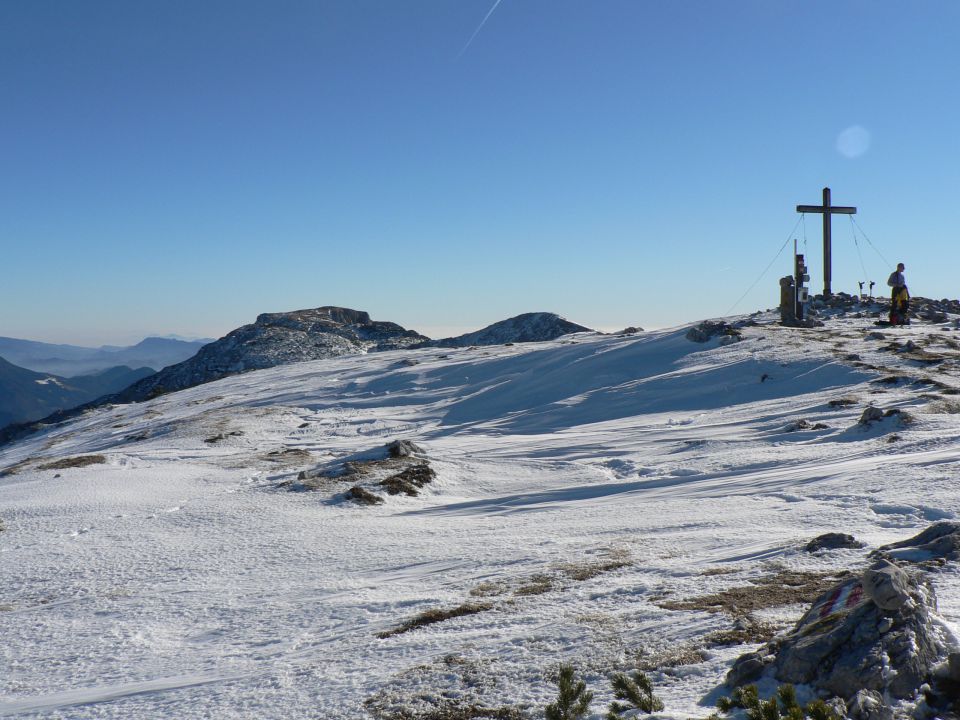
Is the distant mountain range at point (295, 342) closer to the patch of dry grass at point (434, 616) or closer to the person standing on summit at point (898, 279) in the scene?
the person standing on summit at point (898, 279)

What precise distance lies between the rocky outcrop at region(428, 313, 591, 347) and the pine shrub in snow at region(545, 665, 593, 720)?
1785 inches

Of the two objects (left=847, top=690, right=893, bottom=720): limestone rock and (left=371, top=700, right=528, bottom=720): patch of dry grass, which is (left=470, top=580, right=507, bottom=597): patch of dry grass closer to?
(left=371, top=700, right=528, bottom=720): patch of dry grass

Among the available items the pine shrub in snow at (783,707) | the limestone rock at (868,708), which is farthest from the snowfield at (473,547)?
the limestone rock at (868,708)

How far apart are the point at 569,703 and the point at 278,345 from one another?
50.8 m

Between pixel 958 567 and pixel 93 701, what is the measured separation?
599 centimetres

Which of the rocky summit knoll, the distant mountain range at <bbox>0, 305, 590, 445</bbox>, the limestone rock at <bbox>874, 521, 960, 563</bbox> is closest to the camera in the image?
the limestone rock at <bbox>874, 521, 960, 563</bbox>

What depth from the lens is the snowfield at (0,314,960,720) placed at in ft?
15.9

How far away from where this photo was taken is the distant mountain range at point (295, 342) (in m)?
49.2

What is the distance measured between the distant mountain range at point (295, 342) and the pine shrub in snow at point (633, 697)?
4236 centimetres

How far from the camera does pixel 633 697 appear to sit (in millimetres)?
3990

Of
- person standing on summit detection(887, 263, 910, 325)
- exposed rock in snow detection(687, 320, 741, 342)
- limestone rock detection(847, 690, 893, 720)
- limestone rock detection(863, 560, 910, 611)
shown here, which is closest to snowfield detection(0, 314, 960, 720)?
limestone rock detection(863, 560, 910, 611)

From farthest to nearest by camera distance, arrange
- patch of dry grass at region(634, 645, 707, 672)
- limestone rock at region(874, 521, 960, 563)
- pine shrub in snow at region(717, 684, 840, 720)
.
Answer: limestone rock at region(874, 521, 960, 563), patch of dry grass at region(634, 645, 707, 672), pine shrub in snow at region(717, 684, 840, 720)

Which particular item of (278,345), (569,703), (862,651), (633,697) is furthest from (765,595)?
(278,345)

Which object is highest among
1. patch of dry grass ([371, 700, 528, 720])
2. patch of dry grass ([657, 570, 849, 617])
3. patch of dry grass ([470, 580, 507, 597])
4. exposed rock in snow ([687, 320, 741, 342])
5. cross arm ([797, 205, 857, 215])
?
cross arm ([797, 205, 857, 215])
